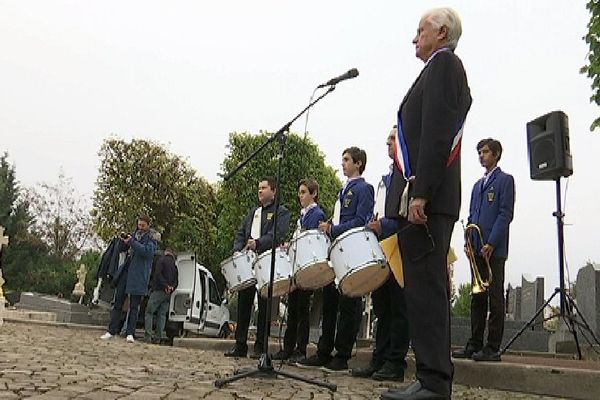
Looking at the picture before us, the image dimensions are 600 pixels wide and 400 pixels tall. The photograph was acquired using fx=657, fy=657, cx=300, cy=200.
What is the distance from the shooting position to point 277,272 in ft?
20.0

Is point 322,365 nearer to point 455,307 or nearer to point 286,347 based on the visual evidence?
point 286,347

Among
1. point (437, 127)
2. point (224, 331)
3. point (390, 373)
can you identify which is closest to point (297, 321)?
point (390, 373)

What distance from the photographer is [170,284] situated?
11.4 metres

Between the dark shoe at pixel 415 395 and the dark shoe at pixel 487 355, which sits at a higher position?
the dark shoe at pixel 487 355

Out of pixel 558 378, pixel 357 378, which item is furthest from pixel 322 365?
pixel 558 378

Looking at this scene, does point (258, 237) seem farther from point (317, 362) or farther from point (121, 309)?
point (121, 309)

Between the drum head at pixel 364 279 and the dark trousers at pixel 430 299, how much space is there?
1269 millimetres

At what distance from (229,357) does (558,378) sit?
3659 millimetres

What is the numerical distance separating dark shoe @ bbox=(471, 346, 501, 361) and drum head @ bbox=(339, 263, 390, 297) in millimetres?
1086

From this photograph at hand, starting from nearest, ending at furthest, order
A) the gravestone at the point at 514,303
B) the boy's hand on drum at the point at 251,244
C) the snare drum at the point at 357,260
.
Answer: the snare drum at the point at 357,260, the boy's hand on drum at the point at 251,244, the gravestone at the point at 514,303

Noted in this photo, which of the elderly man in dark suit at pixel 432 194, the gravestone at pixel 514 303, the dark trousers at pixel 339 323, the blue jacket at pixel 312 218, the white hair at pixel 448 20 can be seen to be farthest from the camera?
the gravestone at pixel 514 303

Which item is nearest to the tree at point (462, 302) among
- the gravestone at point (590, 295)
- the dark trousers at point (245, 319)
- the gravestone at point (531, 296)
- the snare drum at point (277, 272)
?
the gravestone at point (531, 296)

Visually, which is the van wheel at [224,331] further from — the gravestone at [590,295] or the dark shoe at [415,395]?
the dark shoe at [415,395]

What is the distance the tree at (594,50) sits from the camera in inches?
325
